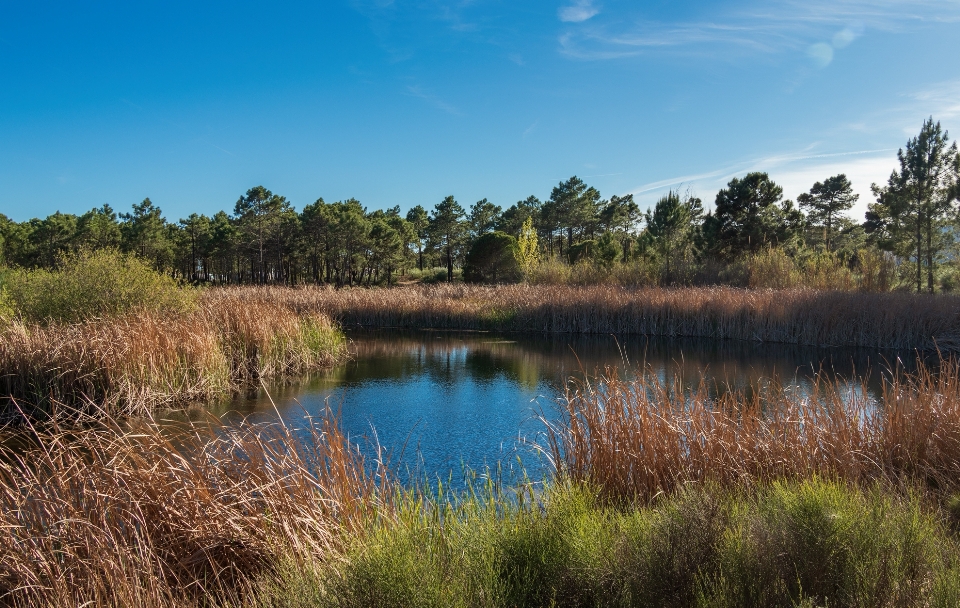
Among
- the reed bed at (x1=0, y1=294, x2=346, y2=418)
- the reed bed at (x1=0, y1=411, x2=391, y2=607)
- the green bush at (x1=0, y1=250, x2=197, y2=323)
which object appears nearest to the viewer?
the reed bed at (x1=0, y1=411, x2=391, y2=607)

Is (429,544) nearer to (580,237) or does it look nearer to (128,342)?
(128,342)

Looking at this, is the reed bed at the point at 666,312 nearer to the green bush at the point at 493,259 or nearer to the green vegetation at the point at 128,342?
the green vegetation at the point at 128,342

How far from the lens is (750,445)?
4938mm

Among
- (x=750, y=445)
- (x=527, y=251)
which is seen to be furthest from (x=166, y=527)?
(x=527, y=251)

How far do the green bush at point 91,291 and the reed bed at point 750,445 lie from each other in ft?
34.6

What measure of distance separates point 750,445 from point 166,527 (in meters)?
4.26

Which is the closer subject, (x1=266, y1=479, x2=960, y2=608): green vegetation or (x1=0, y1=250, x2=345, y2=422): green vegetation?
(x1=266, y1=479, x2=960, y2=608): green vegetation

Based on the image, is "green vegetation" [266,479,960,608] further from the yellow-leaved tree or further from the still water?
the yellow-leaved tree

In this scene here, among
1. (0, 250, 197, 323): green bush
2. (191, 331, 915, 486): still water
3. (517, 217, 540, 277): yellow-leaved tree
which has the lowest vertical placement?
(191, 331, 915, 486): still water

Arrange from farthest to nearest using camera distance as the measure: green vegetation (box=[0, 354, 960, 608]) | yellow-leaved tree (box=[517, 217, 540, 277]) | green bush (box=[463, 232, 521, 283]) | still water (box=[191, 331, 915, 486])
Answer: green bush (box=[463, 232, 521, 283]), yellow-leaved tree (box=[517, 217, 540, 277]), still water (box=[191, 331, 915, 486]), green vegetation (box=[0, 354, 960, 608])

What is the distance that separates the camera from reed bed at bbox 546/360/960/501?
15.5 feet

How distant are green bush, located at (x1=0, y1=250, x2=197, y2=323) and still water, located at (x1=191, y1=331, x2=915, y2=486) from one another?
3650 millimetres

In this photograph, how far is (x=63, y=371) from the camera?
9.20 m

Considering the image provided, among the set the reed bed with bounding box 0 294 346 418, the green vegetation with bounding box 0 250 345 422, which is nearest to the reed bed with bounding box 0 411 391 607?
the green vegetation with bounding box 0 250 345 422
